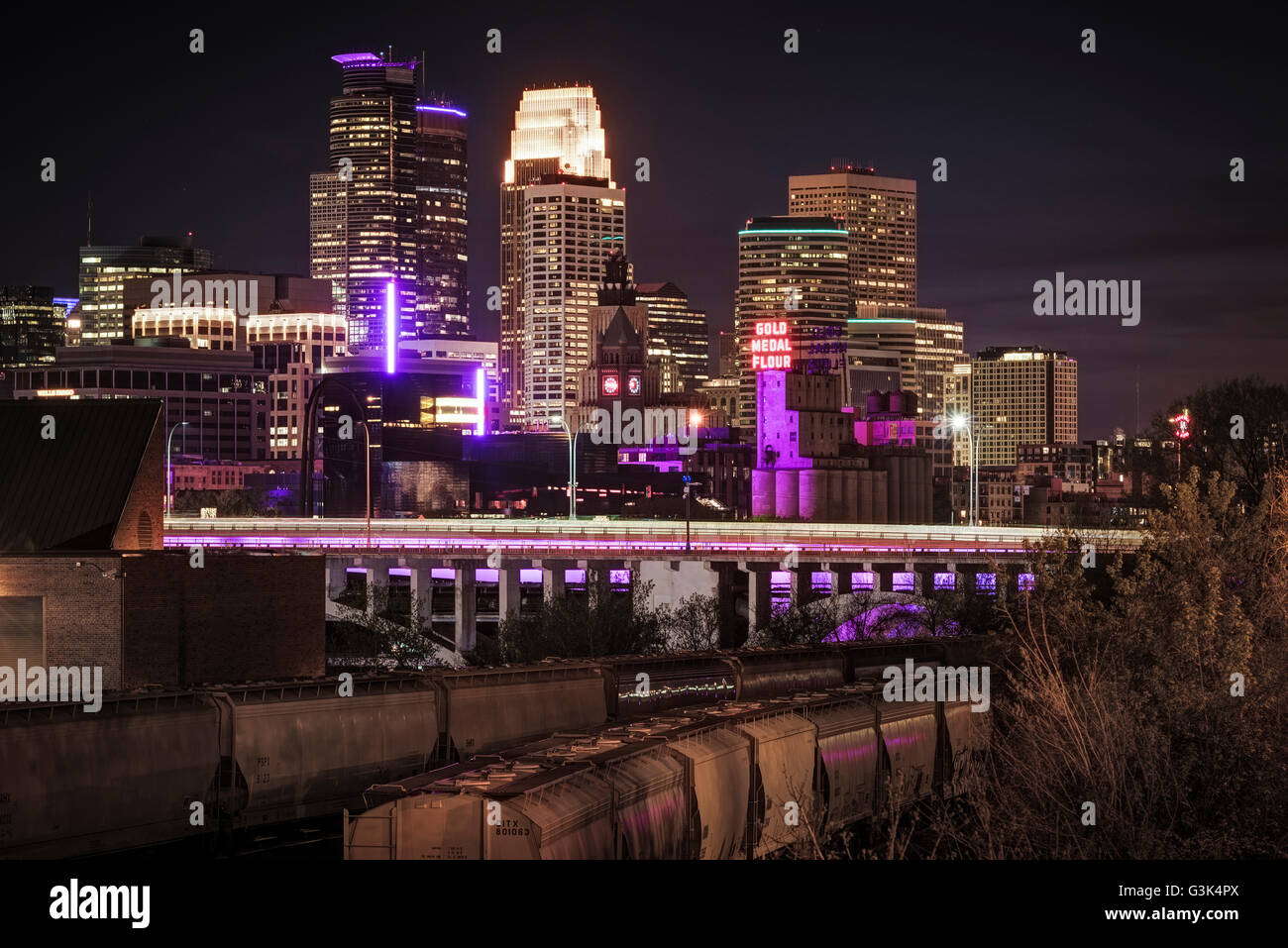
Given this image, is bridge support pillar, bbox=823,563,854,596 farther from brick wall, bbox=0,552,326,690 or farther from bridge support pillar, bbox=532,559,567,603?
brick wall, bbox=0,552,326,690

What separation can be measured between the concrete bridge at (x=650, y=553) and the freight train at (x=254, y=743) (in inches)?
1881

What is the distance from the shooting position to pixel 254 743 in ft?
130

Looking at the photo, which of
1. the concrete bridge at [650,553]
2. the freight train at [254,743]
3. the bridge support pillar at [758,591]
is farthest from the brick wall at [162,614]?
the bridge support pillar at [758,591]

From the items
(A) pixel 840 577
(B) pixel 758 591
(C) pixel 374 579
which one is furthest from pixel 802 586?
(C) pixel 374 579

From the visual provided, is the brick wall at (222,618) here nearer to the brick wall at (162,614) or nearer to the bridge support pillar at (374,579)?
the brick wall at (162,614)

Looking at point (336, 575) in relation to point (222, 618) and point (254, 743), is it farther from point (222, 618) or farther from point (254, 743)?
point (254, 743)

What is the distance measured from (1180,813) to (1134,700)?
16.8ft

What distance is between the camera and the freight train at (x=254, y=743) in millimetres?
35406

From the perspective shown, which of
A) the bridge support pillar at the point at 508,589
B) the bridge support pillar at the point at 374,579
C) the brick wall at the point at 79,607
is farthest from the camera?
the bridge support pillar at the point at 508,589

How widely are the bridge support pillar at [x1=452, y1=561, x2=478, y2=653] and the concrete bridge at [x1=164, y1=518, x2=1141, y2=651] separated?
0.28 feet

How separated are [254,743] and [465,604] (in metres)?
66.8

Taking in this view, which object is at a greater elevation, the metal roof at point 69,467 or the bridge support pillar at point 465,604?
the metal roof at point 69,467

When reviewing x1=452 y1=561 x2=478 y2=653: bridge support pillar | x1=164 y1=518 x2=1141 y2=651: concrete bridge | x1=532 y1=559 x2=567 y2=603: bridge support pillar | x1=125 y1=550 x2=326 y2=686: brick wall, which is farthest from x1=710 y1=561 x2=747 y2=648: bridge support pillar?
x1=125 y1=550 x2=326 y2=686: brick wall

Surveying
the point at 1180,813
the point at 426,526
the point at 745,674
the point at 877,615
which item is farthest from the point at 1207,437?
the point at 1180,813
